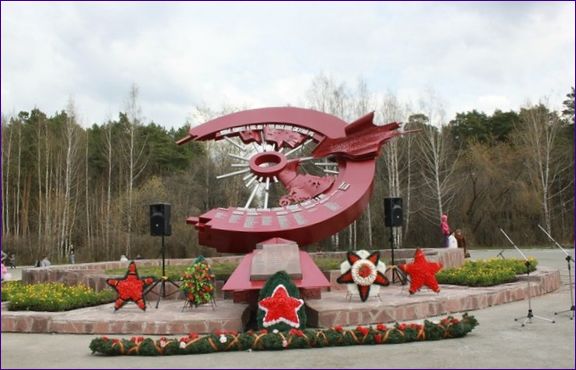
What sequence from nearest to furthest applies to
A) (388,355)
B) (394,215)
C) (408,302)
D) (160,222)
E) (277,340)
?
(388,355) → (277,340) → (408,302) → (160,222) → (394,215)

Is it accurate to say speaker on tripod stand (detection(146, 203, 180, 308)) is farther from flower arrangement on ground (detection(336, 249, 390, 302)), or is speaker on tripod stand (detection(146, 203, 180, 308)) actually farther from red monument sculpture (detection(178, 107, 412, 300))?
flower arrangement on ground (detection(336, 249, 390, 302))

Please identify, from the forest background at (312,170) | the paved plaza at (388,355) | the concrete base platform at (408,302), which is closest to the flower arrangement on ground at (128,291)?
the paved plaza at (388,355)

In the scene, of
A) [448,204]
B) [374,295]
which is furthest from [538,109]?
[374,295]

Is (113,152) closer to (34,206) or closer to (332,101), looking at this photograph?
(34,206)

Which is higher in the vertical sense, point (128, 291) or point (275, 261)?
point (275, 261)

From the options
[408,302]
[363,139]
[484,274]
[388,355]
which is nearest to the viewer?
[388,355]

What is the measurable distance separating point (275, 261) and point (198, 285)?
136 cm

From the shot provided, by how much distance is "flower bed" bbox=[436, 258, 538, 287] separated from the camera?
10.4 m

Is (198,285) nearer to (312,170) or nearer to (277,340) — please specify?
(277,340)

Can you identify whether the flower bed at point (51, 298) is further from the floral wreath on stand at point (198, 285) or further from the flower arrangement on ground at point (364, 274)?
the flower arrangement on ground at point (364, 274)

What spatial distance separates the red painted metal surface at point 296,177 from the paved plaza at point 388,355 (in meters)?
3.72

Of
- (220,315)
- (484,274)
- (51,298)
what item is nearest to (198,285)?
(220,315)

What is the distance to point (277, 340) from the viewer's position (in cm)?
629

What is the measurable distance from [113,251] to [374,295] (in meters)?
19.0
